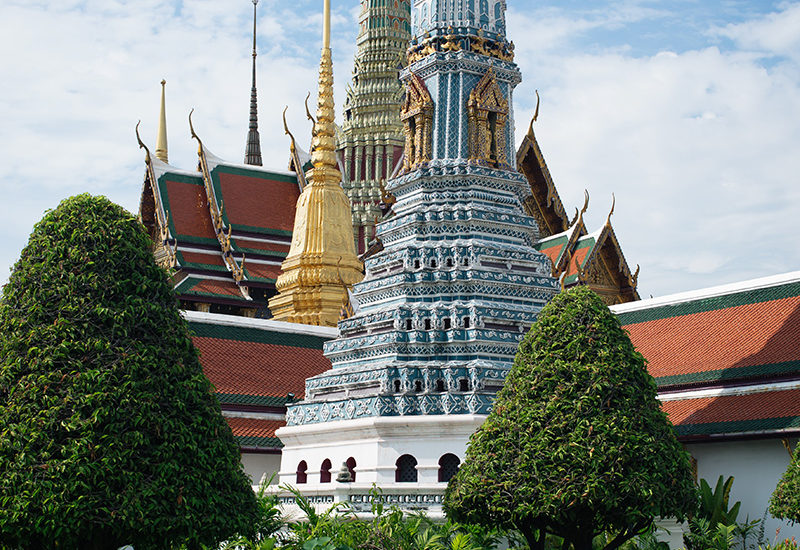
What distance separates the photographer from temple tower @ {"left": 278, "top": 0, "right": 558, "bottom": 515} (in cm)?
1527

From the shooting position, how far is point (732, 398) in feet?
53.7

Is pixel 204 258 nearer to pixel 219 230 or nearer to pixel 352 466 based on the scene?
pixel 219 230

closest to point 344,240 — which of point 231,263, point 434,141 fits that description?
point 231,263

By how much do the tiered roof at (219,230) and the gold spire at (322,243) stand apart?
8.47 feet

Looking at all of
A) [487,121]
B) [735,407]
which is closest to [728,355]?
[735,407]

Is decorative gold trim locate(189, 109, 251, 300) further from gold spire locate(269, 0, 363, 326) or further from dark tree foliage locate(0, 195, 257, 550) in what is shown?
dark tree foliage locate(0, 195, 257, 550)

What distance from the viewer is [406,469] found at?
50.3ft

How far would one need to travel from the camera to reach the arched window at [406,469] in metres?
15.3

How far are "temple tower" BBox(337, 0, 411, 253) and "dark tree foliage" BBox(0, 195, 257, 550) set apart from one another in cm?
2653

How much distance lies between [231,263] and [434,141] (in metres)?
14.2

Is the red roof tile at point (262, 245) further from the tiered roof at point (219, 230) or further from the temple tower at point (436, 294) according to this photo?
the temple tower at point (436, 294)

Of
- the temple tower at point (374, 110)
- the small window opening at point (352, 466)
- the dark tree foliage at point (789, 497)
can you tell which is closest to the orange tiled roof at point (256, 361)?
the small window opening at point (352, 466)

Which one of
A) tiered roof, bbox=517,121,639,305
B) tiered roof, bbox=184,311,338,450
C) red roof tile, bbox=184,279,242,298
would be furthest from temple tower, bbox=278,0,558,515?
red roof tile, bbox=184,279,242,298

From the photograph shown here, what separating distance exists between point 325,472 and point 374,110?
2330cm
